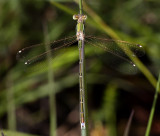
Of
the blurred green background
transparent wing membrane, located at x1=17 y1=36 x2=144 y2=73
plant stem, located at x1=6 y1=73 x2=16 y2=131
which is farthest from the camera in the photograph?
the blurred green background

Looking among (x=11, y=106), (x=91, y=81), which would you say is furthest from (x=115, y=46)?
(x=11, y=106)

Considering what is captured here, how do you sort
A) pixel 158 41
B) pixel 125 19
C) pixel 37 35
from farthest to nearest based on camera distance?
pixel 37 35 < pixel 125 19 < pixel 158 41

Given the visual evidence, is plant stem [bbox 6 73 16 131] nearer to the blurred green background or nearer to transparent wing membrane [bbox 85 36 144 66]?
the blurred green background

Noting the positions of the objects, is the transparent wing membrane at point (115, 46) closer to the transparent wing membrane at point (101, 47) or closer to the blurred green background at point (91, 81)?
the transparent wing membrane at point (101, 47)

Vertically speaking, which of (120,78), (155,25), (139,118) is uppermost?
(155,25)

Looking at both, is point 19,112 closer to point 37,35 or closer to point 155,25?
point 37,35

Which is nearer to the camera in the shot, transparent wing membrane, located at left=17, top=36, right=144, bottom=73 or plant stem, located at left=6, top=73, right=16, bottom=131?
transparent wing membrane, located at left=17, top=36, right=144, bottom=73

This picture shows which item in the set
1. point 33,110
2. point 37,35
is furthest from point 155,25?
point 33,110

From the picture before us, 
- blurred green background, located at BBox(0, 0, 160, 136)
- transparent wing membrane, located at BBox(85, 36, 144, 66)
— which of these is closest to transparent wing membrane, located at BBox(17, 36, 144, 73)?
transparent wing membrane, located at BBox(85, 36, 144, 66)
